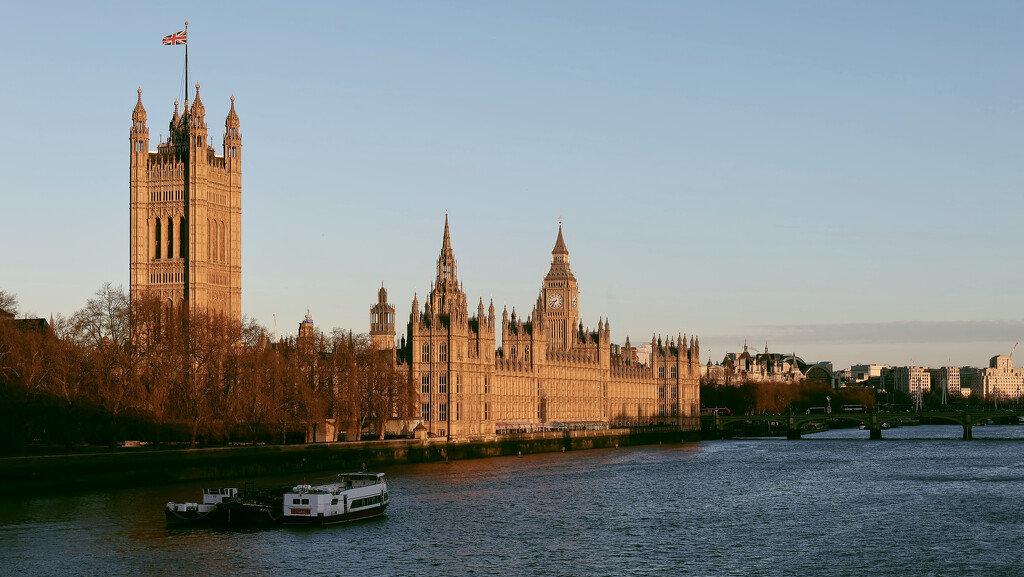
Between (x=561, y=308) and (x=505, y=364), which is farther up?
(x=561, y=308)

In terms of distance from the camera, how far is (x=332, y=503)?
7094 cm

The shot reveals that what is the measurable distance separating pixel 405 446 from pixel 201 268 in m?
35.9

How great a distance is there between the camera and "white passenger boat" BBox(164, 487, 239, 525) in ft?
221

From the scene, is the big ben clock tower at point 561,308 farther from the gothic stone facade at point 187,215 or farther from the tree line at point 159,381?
the tree line at point 159,381

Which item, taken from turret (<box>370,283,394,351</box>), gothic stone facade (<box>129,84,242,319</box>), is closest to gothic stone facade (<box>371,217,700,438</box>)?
turret (<box>370,283,394,351</box>)

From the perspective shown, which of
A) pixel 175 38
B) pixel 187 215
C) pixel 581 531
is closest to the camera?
pixel 581 531

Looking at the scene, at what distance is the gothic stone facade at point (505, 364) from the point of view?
143250mm

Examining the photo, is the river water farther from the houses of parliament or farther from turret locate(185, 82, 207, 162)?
turret locate(185, 82, 207, 162)

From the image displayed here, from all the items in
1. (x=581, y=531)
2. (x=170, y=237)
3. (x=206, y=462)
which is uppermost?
(x=170, y=237)

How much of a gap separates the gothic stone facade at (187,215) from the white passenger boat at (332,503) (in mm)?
69933

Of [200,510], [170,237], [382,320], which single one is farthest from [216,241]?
[200,510]

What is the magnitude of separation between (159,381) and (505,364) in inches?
2679

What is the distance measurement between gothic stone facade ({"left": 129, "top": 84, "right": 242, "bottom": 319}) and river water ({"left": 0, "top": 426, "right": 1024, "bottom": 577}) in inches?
1794

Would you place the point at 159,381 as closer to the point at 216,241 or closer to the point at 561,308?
the point at 216,241
